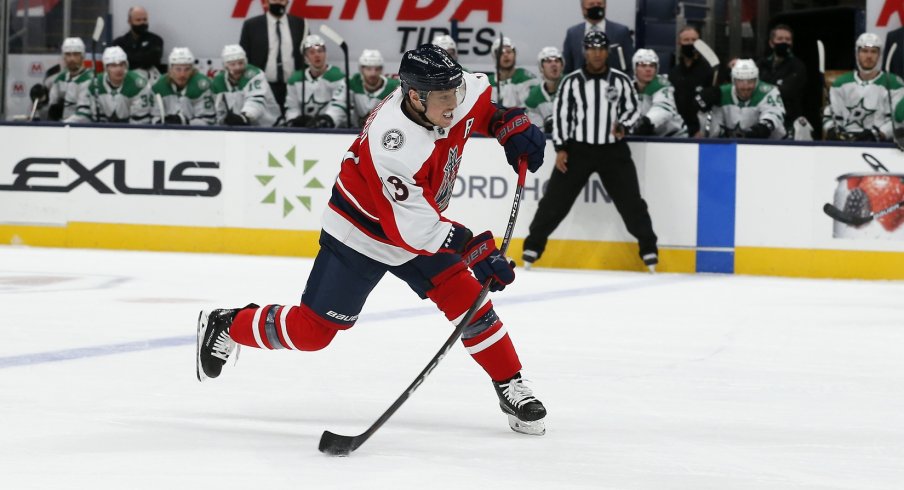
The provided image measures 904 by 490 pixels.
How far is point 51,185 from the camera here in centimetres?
952

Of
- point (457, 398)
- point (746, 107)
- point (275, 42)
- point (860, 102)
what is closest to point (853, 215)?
point (860, 102)

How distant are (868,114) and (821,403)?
5485 mm

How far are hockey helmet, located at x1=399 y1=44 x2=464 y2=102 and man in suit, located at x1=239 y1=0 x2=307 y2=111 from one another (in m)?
6.94

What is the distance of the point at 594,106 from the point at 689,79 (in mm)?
1032

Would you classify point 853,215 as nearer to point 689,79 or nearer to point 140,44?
point 689,79

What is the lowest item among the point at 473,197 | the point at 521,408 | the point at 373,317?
the point at 373,317

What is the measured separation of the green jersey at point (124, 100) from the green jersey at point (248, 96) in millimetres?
575

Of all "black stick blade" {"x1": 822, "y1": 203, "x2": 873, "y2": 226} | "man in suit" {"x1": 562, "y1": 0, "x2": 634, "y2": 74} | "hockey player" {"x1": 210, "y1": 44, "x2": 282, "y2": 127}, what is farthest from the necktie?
"black stick blade" {"x1": 822, "y1": 203, "x2": 873, "y2": 226}

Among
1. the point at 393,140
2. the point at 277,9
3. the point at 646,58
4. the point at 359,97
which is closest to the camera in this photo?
the point at 393,140

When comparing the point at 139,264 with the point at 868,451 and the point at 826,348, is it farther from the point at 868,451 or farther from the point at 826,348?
the point at 868,451

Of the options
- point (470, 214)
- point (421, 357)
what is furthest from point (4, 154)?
point (421, 357)

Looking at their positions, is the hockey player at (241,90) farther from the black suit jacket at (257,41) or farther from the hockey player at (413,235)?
the hockey player at (413,235)

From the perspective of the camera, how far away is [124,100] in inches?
403

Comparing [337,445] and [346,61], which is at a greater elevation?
[346,61]
